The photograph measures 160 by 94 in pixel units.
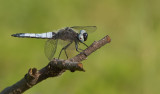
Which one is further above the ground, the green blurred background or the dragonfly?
the dragonfly

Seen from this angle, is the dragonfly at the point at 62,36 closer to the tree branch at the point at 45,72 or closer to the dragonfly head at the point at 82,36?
the dragonfly head at the point at 82,36

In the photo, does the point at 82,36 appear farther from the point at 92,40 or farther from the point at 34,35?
the point at 92,40

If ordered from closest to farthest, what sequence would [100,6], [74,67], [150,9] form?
[74,67] → [150,9] → [100,6]

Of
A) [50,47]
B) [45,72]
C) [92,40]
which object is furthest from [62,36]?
[92,40]

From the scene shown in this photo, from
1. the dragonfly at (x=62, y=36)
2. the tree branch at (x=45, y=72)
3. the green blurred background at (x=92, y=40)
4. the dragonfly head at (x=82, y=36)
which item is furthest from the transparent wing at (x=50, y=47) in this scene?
the tree branch at (x=45, y=72)

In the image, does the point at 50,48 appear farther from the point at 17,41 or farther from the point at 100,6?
the point at 100,6

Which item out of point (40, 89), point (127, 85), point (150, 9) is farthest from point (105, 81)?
point (150, 9)

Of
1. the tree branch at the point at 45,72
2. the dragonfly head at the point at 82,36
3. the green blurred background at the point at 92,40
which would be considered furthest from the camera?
the green blurred background at the point at 92,40

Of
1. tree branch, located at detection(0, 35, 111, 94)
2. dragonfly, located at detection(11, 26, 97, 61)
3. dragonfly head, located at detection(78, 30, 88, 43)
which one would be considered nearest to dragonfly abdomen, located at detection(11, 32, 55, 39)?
dragonfly, located at detection(11, 26, 97, 61)

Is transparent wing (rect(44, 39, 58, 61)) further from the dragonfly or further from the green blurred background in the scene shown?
the green blurred background
